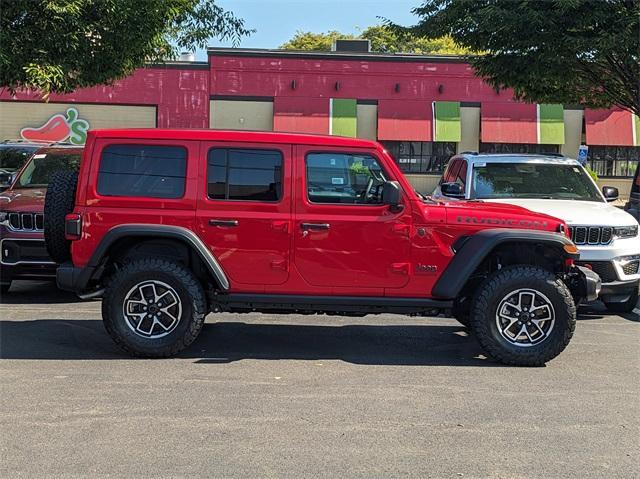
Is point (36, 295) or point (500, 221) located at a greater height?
point (500, 221)

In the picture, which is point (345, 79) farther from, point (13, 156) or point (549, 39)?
point (13, 156)

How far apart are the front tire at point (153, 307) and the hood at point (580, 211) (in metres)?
3.55

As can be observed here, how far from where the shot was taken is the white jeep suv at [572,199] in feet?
24.6

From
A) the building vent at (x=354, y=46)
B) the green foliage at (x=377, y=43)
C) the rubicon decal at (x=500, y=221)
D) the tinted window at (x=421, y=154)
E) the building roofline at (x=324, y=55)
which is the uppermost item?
the green foliage at (x=377, y=43)

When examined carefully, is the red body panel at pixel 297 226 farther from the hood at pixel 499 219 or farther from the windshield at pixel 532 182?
the windshield at pixel 532 182

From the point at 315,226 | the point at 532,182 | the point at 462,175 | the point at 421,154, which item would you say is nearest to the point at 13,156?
the point at 462,175

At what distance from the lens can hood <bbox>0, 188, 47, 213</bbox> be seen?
795 centimetres

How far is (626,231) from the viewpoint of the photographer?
7.66m

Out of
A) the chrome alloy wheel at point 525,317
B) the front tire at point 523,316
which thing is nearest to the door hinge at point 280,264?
the front tire at point 523,316

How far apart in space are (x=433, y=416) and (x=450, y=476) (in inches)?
36.0

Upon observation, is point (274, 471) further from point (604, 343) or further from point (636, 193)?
point (636, 193)

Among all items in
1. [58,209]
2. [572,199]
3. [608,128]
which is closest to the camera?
[58,209]

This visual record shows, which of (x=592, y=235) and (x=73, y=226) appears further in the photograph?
(x=592, y=235)

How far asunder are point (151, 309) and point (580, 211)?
5073 millimetres
